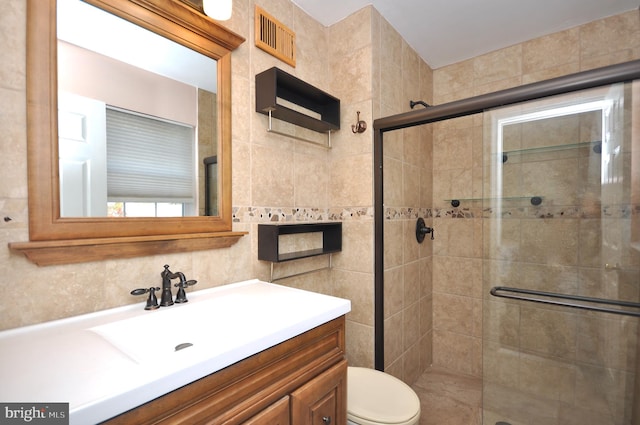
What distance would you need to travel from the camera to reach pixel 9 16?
0.80m

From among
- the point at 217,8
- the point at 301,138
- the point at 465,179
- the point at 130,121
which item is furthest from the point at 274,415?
the point at 465,179

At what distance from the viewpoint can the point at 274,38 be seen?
150cm

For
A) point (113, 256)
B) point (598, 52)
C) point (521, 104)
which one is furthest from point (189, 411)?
point (598, 52)

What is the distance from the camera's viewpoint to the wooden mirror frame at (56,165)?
0.82 meters

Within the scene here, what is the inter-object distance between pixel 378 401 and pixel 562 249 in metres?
1.09

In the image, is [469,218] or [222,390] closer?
[222,390]

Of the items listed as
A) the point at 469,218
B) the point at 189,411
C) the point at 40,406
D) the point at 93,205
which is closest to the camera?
the point at 40,406

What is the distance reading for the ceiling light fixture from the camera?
1.13 m

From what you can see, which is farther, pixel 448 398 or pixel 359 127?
pixel 448 398

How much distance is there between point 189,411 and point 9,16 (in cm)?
116

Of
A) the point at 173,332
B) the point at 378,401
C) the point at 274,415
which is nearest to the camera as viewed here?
the point at 274,415

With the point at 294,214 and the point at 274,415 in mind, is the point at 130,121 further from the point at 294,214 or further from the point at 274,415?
the point at 274,415

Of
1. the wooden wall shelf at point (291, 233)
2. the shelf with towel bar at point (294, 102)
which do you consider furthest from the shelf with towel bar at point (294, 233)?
the shelf with towel bar at point (294, 102)

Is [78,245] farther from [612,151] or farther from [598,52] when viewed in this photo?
[598,52]
